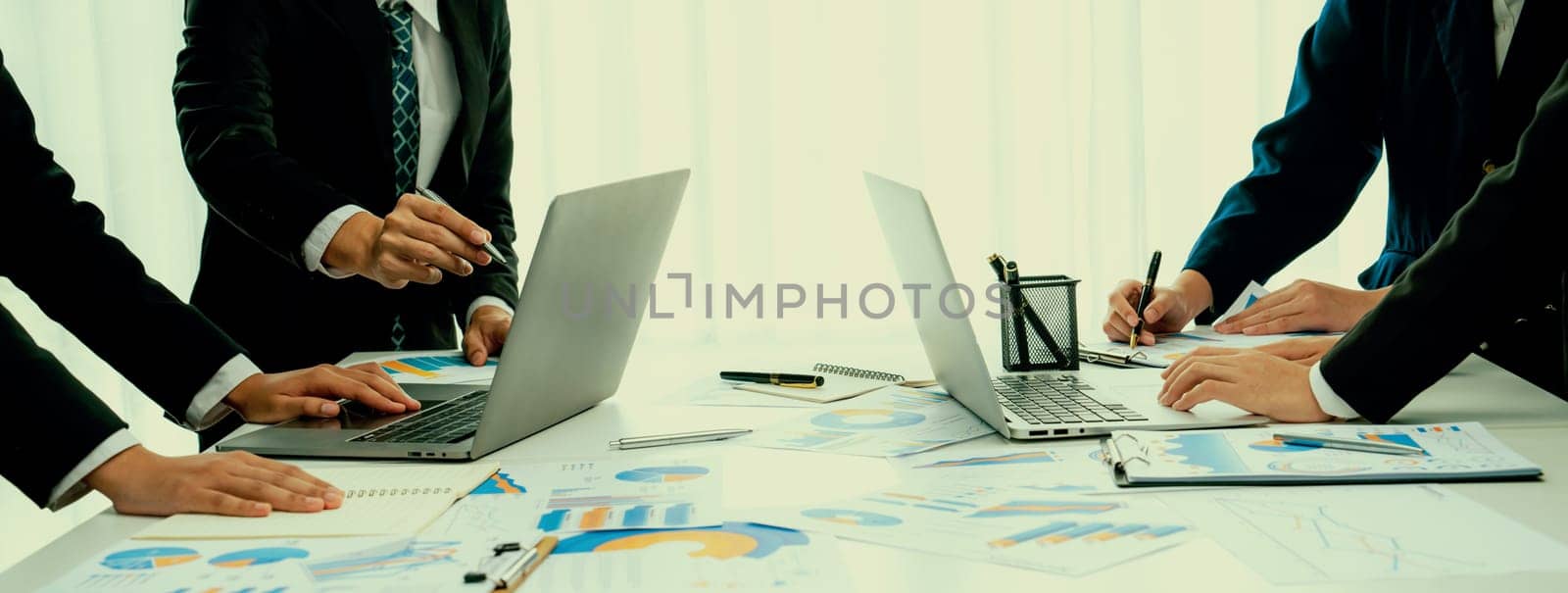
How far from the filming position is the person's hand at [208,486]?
97 centimetres

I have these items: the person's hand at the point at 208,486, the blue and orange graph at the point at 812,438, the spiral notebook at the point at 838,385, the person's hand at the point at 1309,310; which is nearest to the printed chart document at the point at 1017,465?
the blue and orange graph at the point at 812,438

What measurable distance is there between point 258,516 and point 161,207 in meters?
3.03

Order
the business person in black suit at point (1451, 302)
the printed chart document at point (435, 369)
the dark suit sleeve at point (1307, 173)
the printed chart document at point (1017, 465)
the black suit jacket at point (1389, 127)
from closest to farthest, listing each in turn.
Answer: the printed chart document at point (1017, 465)
the business person in black suit at point (1451, 302)
the printed chart document at point (435, 369)
the black suit jacket at point (1389, 127)
the dark suit sleeve at point (1307, 173)

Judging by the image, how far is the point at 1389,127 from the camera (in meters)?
1.92

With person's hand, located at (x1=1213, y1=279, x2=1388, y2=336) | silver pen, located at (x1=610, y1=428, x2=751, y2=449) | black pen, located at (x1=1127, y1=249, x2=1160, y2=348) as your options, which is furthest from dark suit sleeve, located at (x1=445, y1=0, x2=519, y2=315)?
person's hand, located at (x1=1213, y1=279, x2=1388, y2=336)

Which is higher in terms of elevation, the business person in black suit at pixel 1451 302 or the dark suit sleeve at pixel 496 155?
the dark suit sleeve at pixel 496 155

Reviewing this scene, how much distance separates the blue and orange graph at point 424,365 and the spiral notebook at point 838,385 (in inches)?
18.0

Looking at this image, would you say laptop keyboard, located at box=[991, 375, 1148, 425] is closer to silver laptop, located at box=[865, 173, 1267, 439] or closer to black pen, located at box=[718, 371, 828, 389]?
silver laptop, located at box=[865, 173, 1267, 439]

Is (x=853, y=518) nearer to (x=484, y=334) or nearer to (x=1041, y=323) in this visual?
(x=1041, y=323)

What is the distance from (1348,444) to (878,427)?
476 mm

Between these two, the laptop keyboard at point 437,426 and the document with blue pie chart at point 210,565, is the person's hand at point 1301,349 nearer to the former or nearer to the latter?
the laptop keyboard at point 437,426

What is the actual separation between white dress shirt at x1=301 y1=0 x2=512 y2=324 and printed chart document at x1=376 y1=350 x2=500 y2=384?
106mm

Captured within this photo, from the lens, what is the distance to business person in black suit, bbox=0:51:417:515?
103 centimetres

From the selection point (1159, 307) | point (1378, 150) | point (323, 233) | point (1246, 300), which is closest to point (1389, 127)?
point (1378, 150)
